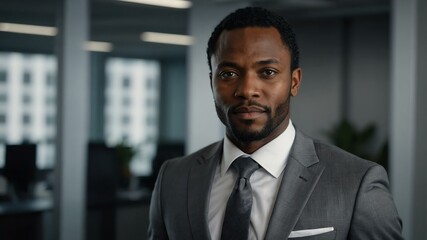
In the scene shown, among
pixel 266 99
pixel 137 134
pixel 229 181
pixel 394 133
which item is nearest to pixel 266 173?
pixel 229 181

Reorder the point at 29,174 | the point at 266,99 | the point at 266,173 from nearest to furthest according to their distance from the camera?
the point at 266,99 < the point at 266,173 < the point at 29,174

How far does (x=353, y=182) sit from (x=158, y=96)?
3176 millimetres

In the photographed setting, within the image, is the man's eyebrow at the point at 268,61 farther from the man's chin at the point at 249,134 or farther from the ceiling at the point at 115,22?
the ceiling at the point at 115,22

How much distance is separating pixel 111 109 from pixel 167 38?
2.10ft

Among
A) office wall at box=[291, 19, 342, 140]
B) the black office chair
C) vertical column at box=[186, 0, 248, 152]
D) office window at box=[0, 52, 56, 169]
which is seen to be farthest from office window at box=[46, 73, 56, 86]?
office wall at box=[291, 19, 342, 140]

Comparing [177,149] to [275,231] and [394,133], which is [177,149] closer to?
[394,133]

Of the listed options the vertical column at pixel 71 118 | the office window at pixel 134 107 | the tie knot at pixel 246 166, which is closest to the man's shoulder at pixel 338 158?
the tie knot at pixel 246 166

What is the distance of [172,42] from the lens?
4.36 metres

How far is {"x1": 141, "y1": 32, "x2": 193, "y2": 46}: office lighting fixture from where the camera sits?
4.20m

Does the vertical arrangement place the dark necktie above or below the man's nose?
below

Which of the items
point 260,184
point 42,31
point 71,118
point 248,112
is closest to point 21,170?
point 71,118

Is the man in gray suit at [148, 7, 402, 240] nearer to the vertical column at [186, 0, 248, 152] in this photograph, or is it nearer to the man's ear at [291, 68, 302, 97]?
the man's ear at [291, 68, 302, 97]

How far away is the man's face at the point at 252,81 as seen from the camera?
109 cm

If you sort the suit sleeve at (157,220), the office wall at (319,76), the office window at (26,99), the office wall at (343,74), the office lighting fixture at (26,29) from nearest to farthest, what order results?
the suit sleeve at (157,220) < the office lighting fixture at (26,29) < the office window at (26,99) < the office wall at (343,74) < the office wall at (319,76)
